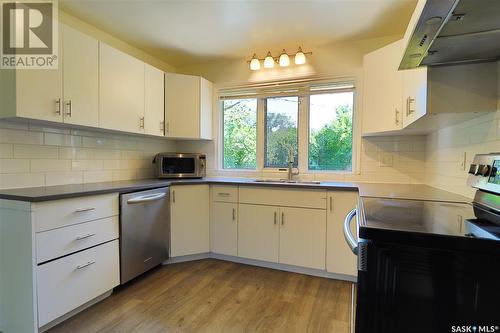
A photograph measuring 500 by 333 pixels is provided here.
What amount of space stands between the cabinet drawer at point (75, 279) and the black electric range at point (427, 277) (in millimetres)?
1755

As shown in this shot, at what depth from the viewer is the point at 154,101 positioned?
9.06 feet

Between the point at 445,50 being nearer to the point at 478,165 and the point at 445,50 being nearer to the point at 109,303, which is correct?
the point at 478,165

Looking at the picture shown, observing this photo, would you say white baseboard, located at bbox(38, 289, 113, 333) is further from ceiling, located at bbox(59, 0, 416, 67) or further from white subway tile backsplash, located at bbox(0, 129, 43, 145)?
ceiling, located at bbox(59, 0, 416, 67)

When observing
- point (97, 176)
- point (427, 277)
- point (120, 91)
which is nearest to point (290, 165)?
point (120, 91)

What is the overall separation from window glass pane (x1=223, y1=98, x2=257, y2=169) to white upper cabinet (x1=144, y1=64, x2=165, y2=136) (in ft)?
2.69

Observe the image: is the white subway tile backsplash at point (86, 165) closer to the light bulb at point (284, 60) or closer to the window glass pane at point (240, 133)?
the window glass pane at point (240, 133)

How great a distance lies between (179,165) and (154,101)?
739 millimetres

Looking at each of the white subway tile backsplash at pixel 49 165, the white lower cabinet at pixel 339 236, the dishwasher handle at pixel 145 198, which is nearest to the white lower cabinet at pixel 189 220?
the dishwasher handle at pixel 145 198

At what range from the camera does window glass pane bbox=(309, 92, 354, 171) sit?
282 cm

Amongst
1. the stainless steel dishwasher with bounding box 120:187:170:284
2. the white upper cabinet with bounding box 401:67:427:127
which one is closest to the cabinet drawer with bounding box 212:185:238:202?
the stainless steel dishwasher with bounding box 120:187:170:284

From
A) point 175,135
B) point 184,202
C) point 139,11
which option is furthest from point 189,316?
point 139,11

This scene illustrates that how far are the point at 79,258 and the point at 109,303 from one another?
Result: 1.49 feet

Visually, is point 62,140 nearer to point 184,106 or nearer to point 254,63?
point 184,106

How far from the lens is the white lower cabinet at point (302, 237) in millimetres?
2352
